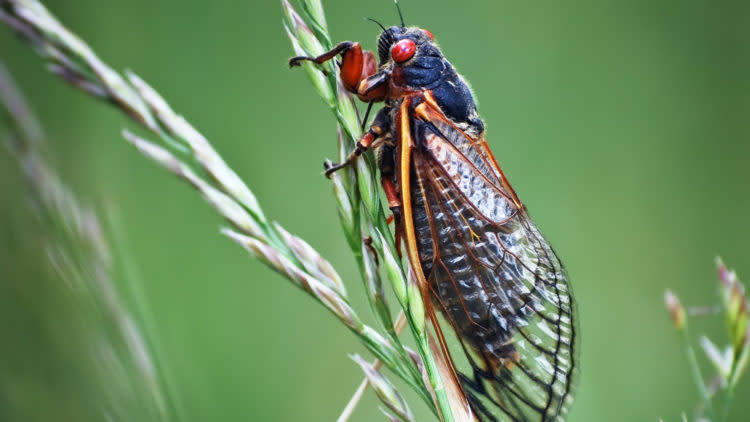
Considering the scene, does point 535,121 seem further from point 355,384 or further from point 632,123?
point 355,384

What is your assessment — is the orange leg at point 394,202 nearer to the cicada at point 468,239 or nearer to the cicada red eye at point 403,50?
the cicada at point 468,239

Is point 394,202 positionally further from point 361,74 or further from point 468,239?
point 361,74

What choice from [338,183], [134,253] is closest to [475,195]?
[338,183]

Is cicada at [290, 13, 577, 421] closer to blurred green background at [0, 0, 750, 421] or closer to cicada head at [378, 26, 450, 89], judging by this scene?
cicada head at [378, 26, 450, 89]

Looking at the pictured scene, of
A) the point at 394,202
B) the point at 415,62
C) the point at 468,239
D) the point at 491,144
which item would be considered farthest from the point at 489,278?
the point at 491,144

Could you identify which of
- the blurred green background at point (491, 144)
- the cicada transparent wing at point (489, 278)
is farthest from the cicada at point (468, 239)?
the blurred green background at point (491, 144)

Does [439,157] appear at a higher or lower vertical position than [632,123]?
higher

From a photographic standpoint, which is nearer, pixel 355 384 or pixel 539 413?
pixel 539 413
